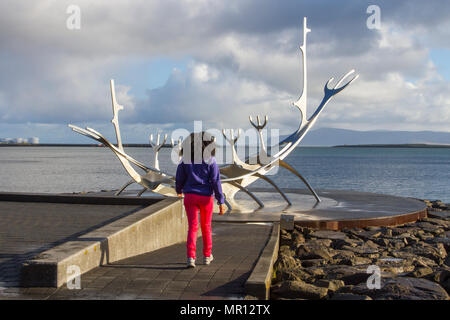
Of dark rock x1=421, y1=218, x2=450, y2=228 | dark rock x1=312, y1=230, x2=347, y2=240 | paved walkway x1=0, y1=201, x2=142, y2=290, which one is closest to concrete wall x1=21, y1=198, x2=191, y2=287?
paved walkway x1=0, y1=201, x2=142, y2=290

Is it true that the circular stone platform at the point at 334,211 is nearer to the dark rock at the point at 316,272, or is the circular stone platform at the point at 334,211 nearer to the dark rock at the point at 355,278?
the dark rock at the point at 316,272

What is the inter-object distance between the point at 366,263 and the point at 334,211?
18.0ft

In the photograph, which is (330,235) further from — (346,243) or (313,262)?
(313,262)

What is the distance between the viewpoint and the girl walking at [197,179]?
6148 millimetres

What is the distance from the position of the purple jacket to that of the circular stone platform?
240 inches

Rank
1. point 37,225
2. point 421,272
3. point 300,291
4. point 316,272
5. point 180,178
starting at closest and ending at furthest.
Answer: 1. point 300,291
2. point 180,178
3. point 421,272
4. point 316,272
5. point 37,225

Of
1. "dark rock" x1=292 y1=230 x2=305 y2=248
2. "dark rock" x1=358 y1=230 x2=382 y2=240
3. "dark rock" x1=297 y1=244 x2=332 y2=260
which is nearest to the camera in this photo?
"dark rock" x1=297 y1=244 x2=332 y2=260

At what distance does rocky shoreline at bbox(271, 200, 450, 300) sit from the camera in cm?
605

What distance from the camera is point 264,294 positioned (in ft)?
16.4

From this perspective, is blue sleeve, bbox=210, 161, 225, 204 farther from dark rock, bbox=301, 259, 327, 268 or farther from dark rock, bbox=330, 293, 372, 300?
dark rock, bbox=301, 259, 327, 268

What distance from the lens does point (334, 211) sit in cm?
1414

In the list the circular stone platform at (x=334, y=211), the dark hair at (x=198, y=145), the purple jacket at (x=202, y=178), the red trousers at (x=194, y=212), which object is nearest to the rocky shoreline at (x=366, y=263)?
the circular stone platform at (x=334, y=211)

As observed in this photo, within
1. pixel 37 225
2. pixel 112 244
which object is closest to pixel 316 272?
pixel 112 244

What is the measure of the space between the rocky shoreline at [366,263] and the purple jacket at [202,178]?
→ 136 centimetres
